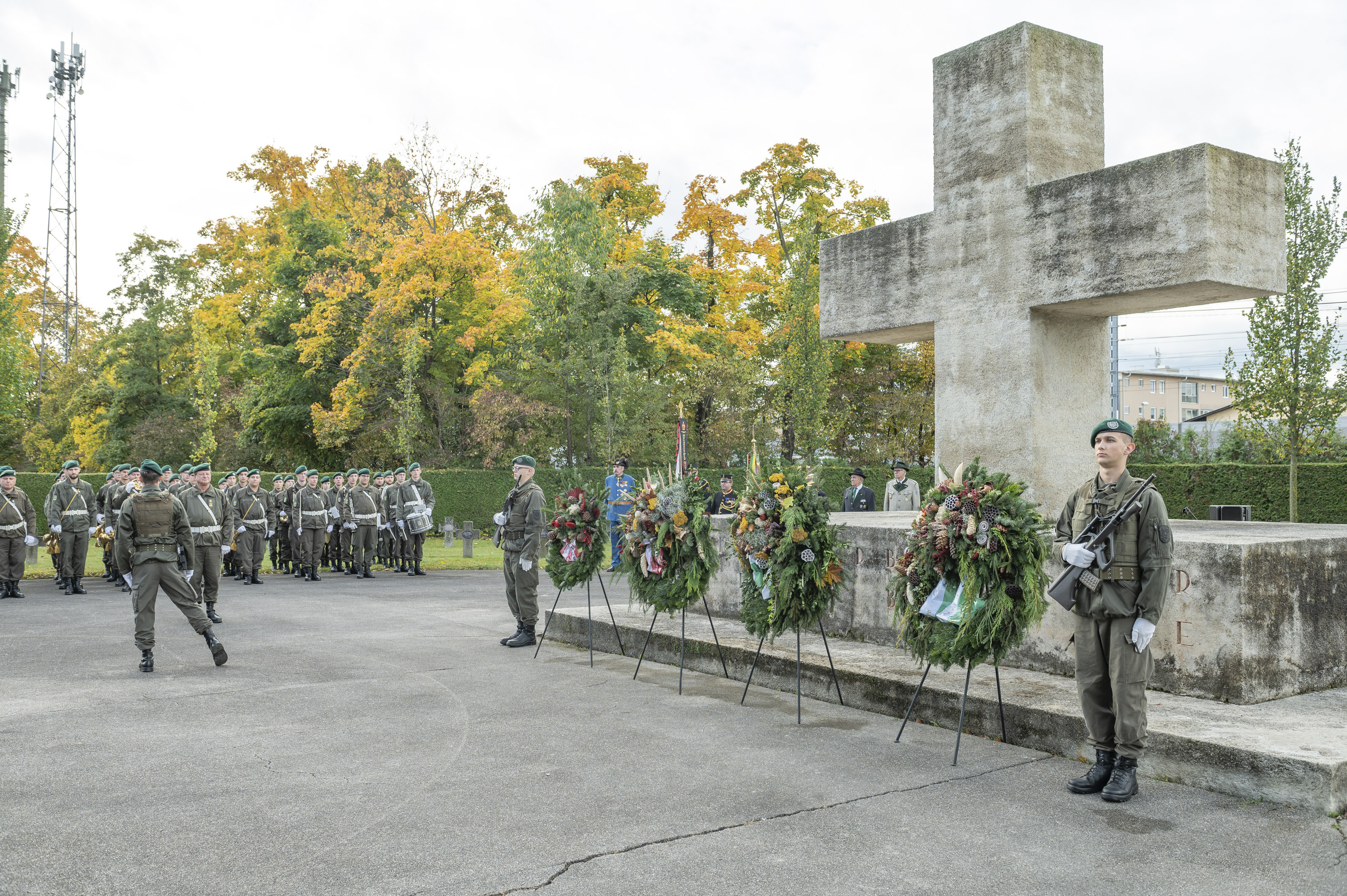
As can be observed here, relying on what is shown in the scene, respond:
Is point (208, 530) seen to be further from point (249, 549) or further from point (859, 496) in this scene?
point (859, 496)

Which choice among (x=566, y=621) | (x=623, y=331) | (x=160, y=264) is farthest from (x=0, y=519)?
(x=160, y=264)

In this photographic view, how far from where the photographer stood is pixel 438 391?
33125 millimetres

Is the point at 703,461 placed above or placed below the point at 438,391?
below

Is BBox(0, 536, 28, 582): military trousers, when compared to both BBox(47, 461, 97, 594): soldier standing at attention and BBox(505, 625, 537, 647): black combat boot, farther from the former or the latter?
BBox(505, 625, 537, 647): black combat boot

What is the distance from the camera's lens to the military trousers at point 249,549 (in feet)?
60.0

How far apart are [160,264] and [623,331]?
20.4 m

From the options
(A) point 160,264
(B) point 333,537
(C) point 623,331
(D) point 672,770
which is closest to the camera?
(D) point 672,770

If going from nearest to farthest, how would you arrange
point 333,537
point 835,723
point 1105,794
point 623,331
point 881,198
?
point 1105,794
point 835,723
point 333,537
point 623,331
point 881,198

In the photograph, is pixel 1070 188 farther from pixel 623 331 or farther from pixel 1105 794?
pixel 623 331

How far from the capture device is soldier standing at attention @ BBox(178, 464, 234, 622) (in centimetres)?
1302

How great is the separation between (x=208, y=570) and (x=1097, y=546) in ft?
36.6

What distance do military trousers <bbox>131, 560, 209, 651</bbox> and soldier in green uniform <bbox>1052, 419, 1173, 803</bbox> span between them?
7559 mm

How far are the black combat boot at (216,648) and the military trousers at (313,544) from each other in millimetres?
9425

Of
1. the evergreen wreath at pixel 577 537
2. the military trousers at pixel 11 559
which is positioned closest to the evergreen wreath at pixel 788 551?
the evergreen wreath at pixel 577 537
